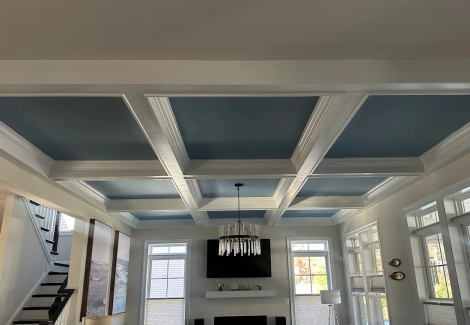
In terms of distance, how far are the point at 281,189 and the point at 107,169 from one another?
2573 millimetres

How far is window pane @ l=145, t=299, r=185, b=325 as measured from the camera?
7.93 metres

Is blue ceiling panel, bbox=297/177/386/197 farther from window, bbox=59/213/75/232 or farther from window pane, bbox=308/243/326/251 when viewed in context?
window, bbox=59/213/75/232

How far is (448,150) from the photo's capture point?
4008 millimetres

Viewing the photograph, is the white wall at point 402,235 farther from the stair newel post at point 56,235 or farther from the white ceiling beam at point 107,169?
the stair newel post at point 56,235

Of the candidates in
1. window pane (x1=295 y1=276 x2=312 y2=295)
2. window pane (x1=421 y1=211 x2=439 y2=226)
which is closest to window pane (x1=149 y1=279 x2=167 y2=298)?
window pane (x1=295 y1=276 x2=312 y2=295)

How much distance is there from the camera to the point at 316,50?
7.93 feet

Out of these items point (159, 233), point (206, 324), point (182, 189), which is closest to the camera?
point (182, 189)

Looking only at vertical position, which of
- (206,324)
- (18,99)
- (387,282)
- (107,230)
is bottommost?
(206,324)

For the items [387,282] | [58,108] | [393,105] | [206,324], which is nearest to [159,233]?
[206,324]

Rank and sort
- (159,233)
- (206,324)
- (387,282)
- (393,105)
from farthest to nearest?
(159,233)
(206,324)
(387,282)
(393,105)

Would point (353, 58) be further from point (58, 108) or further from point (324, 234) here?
point (324, 234)

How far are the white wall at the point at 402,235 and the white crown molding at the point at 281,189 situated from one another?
1757 mm

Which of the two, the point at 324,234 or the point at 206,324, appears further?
the point at 324,234

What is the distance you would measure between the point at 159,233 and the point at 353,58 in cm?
699
